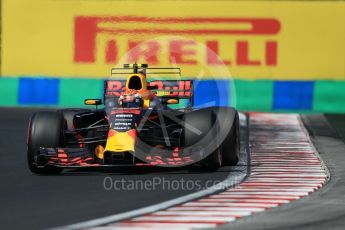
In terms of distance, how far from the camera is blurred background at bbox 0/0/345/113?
2656 centimetres

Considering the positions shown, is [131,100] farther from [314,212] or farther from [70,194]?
[314,212]

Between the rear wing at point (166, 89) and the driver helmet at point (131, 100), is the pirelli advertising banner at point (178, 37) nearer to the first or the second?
the rear wing at point (166, 89)

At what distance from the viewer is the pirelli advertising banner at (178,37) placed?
26.8 metres

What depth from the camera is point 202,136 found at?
48.6 ft

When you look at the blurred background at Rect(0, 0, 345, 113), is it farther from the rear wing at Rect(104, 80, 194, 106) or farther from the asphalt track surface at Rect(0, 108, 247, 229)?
the asphalt track surface at Rect(0, 108, 247, 229)

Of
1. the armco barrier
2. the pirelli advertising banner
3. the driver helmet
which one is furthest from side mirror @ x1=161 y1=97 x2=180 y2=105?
the pirelli advertising banner

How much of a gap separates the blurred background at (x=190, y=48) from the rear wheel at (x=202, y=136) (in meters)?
11.4

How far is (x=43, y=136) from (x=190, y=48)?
12.2 m

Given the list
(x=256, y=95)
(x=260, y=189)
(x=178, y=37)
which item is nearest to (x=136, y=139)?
(x=260, y=189)

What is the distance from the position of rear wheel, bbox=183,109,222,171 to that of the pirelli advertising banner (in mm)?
11746

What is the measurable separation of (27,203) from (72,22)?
15.6 meters

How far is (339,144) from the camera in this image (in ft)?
65.2

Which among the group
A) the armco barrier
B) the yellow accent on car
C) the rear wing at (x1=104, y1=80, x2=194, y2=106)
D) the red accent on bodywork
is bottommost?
the armco barrier

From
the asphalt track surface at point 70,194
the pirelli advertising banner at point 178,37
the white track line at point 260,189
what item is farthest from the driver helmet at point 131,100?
the pirelli advertising banner at point 178,37
